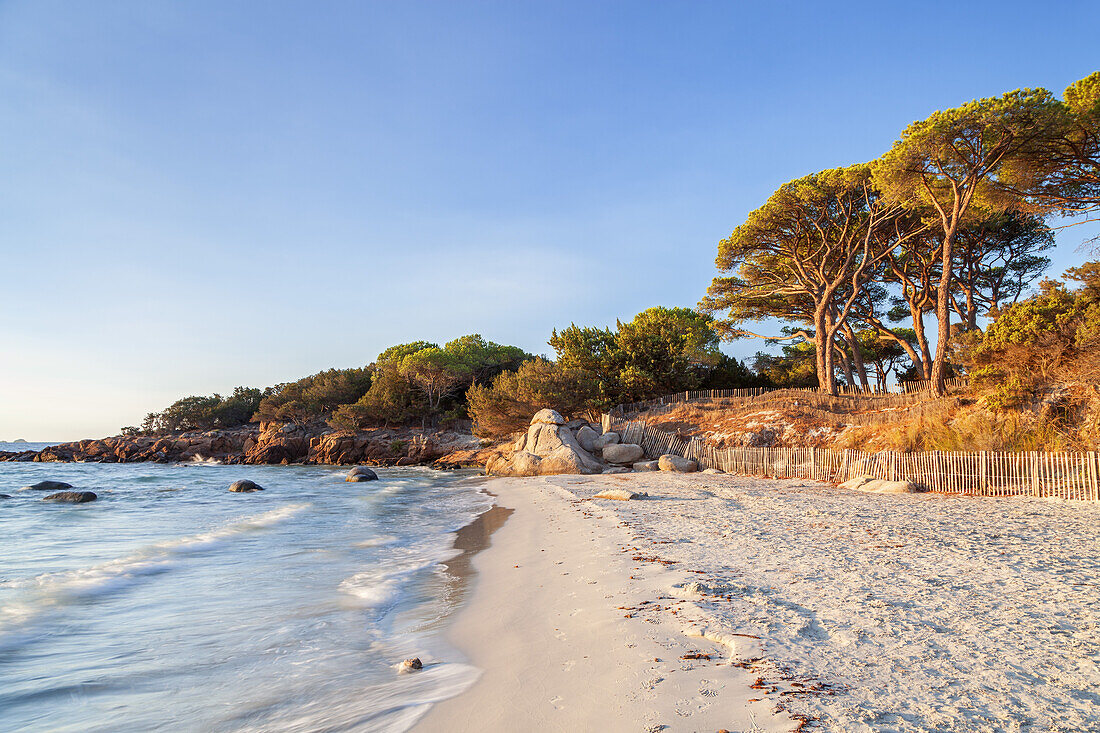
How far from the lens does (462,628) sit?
5461 millimetres

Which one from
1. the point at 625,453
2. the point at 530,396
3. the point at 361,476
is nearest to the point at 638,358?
the point at 530,396

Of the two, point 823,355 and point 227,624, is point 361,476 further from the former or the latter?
point 823,355

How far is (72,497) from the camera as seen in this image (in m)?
20.0

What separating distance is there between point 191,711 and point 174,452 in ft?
192

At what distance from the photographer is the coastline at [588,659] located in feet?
10.2

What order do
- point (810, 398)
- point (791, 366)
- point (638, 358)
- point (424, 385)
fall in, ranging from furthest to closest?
point (424, 385), point (791, 366), point (638, 358), point (810, 398)

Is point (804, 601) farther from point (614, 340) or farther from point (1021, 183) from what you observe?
point (614, 340)

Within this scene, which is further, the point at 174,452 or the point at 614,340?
the point at 174,452

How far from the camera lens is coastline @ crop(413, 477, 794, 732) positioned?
3.12 metres

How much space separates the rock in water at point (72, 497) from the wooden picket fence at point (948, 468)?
79.9ft

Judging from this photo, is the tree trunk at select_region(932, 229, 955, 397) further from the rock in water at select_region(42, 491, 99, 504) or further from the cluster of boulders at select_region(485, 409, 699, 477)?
the rock in water at select_region(42, 491, 99, 504)

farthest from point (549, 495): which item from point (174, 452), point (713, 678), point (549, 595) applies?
point (174, 452)

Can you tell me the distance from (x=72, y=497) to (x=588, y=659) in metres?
24.4

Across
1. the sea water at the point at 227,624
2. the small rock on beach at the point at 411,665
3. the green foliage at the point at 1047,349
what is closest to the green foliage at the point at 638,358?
the green foliage at the point at 1047,349
